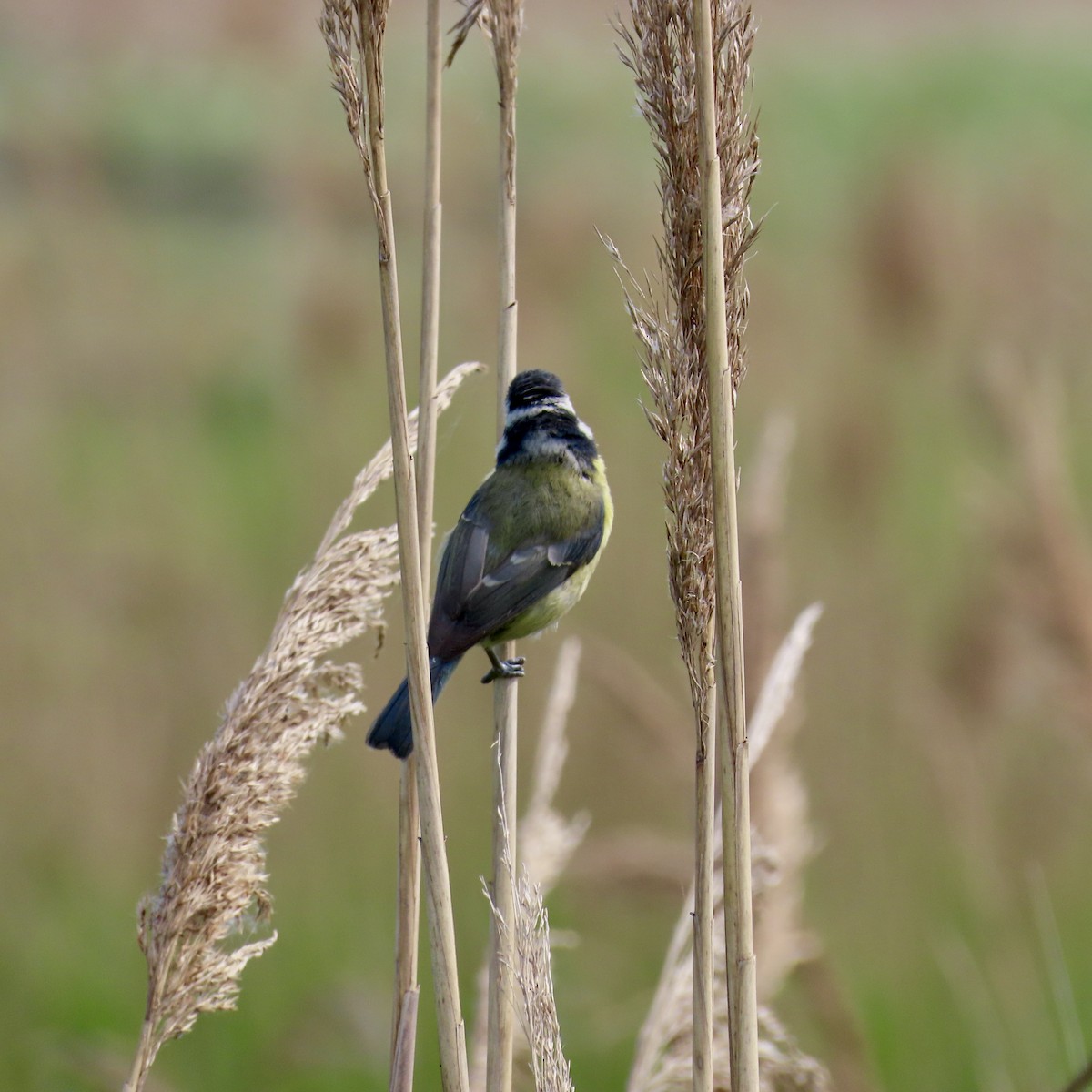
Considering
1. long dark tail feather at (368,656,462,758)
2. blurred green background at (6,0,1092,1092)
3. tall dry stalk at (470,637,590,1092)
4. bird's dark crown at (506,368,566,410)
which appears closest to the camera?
tall dry stalk at (470,637,590,1092)

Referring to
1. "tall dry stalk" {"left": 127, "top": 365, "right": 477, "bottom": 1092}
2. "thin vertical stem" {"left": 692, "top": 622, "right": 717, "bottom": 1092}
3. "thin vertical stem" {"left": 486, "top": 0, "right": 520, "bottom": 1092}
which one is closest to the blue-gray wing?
"thin vertical stem" {"left": 486, "top": 0, "right": 520, "bottom": 1092}

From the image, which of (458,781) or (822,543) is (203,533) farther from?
(822,543)

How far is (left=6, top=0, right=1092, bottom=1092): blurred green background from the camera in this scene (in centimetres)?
397

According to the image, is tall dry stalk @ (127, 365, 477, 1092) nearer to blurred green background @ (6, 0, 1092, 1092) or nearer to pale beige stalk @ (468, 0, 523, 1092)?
pale beige stalk @ (468, 0, 523, 1092)

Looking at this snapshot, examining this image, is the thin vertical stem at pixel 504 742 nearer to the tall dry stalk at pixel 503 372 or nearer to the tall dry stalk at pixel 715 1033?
the tall dry stalk at pixel 503 372

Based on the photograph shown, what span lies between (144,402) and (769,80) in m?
5.16

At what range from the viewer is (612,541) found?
19.6 feet

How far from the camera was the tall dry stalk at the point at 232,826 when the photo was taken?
1.61 meters

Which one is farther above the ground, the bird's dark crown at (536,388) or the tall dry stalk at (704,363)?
the bird's dark crown at (536,388)

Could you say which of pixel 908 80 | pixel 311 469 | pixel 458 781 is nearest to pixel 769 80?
pixel 908 80

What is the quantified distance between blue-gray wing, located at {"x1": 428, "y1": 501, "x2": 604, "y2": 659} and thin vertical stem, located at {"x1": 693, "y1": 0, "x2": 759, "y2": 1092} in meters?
1.33

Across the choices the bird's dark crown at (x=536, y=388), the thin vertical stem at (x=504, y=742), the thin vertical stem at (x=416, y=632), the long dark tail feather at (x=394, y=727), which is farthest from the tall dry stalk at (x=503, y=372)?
the bird's dark crown at (x=536, y=388)

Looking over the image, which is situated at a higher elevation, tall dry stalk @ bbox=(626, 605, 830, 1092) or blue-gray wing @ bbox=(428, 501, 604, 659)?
blue-gray wing @ bbox=(428, 501, 604, 659)

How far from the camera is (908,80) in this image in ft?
29.5
